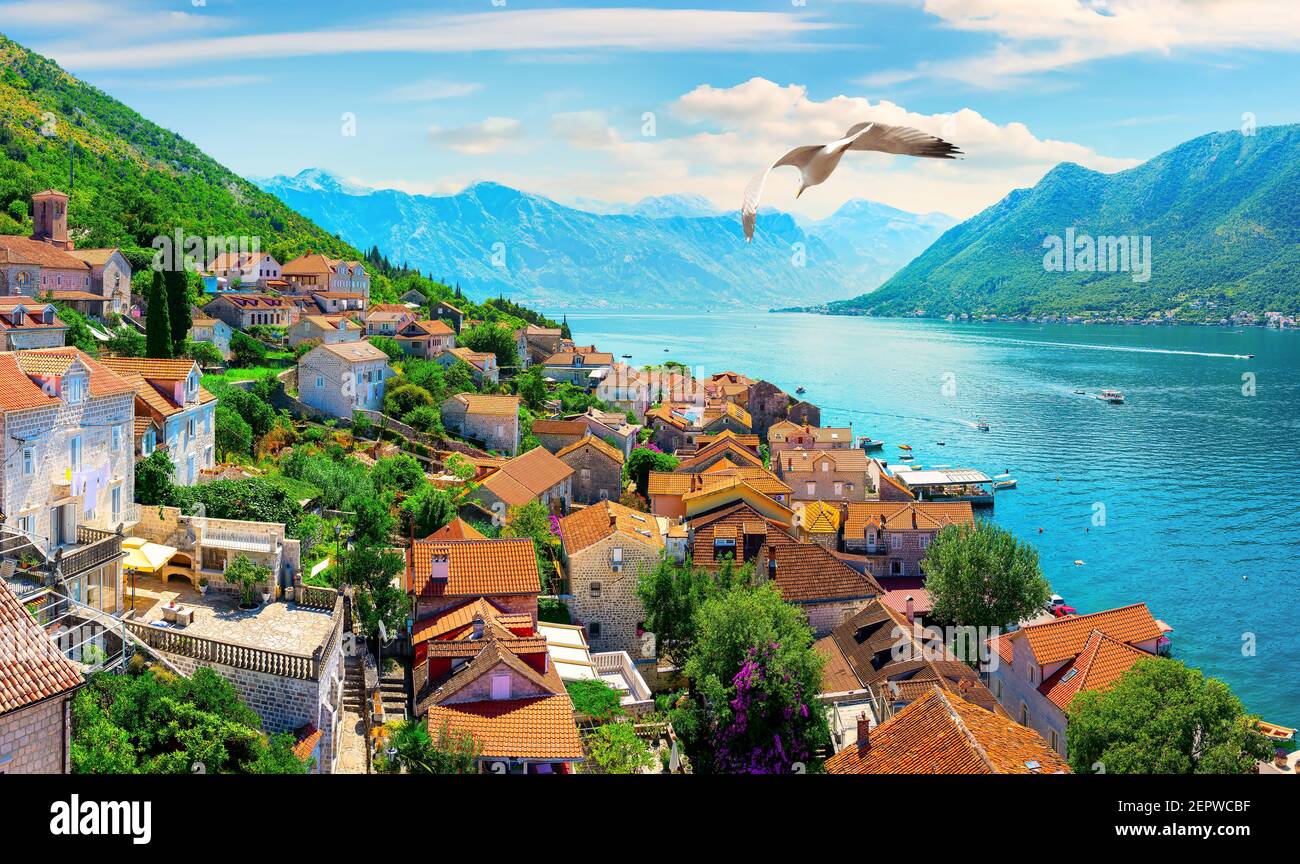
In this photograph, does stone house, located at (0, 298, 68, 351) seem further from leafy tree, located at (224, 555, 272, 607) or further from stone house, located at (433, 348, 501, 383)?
stone house, located at (433, 348, 501, 383)

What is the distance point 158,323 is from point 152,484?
14850 millimetres

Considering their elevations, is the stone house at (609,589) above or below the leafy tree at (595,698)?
above

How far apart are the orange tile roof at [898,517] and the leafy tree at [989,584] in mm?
7496

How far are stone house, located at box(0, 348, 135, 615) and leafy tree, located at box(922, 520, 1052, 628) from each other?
22.0 meters

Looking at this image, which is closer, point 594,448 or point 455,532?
point 455,532

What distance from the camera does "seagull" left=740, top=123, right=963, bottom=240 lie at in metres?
11.1

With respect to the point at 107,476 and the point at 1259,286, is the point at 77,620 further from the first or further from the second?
the point at 1259,286

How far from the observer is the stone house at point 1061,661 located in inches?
947

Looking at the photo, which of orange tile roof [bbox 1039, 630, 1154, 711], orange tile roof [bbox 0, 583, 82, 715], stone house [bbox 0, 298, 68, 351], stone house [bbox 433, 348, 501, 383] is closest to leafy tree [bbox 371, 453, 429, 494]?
stone house [bbox 0, 298, 68, 351]

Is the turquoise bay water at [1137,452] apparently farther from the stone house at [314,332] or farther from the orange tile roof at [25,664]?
the stone house at [314,332]

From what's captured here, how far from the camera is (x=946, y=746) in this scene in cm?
1591

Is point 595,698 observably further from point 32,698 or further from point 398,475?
point 398,475

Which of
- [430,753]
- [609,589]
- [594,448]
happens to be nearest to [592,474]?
[594,448]

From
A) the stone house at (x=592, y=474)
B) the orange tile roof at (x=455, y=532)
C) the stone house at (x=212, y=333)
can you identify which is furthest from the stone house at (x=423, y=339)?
the orange tile roof at (x=455, y=532)
